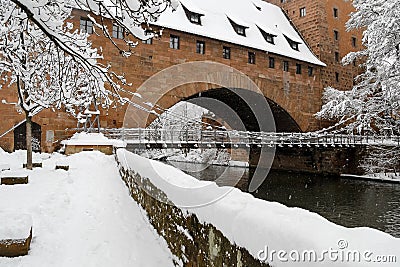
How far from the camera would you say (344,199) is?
1452cm

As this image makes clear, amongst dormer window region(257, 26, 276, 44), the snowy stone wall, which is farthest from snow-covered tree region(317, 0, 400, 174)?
the snowy stone wall

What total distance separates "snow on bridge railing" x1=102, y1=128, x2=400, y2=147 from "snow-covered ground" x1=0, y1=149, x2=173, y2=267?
294 inches

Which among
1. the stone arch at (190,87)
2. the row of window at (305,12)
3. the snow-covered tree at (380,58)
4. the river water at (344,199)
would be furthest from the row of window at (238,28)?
the river water at (344,199)

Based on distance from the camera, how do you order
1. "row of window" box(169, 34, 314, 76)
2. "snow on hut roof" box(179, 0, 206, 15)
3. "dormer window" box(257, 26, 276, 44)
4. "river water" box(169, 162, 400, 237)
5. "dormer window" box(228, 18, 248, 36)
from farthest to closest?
"dormer window" box(257, 26, 276, 44) → "dormer window" box(228, 18, 248, 36) → "snow on hut roof" box(179, 0, 206, 15) → "row of window" box(169, 34, 314, 76) → "river water" box(169, 162, 400, 237)

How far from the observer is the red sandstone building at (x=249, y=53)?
15.4 metres

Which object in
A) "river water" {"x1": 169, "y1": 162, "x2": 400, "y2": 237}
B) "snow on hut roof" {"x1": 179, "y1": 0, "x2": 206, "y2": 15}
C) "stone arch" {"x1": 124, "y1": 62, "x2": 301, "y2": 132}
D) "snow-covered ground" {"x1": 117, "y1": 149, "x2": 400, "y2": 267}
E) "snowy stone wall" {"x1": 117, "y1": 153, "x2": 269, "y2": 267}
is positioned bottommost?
"river water" {"x1": 169, "y1": 162, "x2": 400, "y2": 237}

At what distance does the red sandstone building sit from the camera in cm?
1539

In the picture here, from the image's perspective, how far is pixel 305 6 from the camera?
25.8 metres

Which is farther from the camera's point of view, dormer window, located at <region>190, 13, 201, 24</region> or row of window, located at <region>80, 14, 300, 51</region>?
dormer window, located at <region>190, 13, 201, 24</region>

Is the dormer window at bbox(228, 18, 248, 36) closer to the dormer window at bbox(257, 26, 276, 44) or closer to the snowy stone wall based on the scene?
the dormer window at bbox(257, 26, 276, 44)

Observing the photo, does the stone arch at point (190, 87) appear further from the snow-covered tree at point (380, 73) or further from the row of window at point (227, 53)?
the snow-covered tree at point (380, 73)

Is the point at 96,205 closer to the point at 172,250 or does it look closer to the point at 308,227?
the point at 172,250

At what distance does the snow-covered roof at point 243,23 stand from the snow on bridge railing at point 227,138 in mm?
4871

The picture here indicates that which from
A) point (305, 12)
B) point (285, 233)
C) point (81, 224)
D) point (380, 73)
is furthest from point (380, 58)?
point (285, 233)
